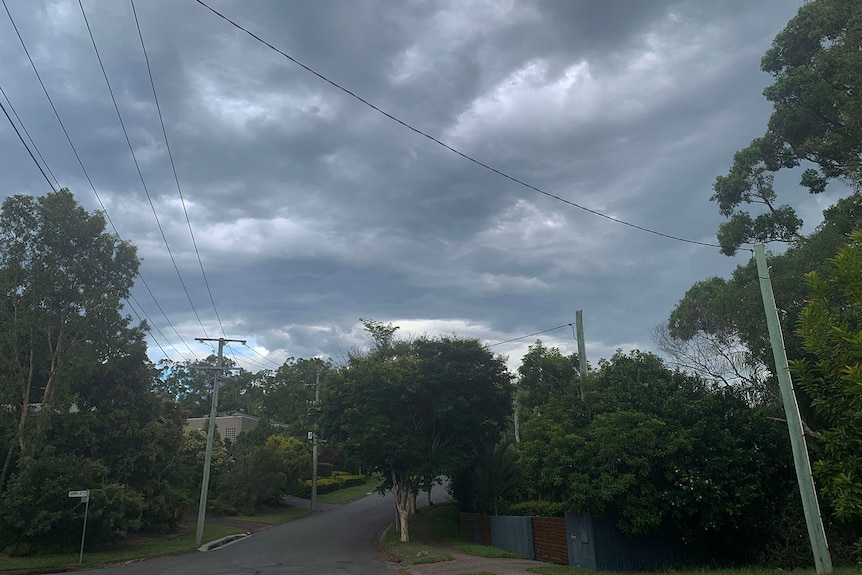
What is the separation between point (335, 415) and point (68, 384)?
12.8 metres

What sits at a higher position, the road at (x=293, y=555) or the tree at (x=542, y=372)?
the tree at (x=542, y=372)

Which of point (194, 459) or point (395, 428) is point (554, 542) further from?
point (194, 459)

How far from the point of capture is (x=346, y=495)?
6141 centimetres

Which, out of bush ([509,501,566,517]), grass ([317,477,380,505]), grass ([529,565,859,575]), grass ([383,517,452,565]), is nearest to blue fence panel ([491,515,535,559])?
bush ([509,501,566,517])

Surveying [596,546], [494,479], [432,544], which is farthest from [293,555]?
[596,546]

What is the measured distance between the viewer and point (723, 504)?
16500mm

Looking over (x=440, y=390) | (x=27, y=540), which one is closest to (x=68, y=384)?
(x=27, y=540)

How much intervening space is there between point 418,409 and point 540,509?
26.3 ft

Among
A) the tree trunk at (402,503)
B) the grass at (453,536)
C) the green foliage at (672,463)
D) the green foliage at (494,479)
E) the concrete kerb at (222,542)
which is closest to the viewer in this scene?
the green foliage at (672,463)

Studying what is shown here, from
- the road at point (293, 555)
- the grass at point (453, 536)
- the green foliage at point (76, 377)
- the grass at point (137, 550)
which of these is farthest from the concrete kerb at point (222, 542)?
the grass at point (453, 536)

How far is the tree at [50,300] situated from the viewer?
2855 centimetres

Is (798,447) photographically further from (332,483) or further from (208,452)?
(332,483)

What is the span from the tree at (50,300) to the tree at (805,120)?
29.5 metres

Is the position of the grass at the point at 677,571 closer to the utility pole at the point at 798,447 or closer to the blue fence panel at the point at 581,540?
the blue fence panel at the point at 581,540
